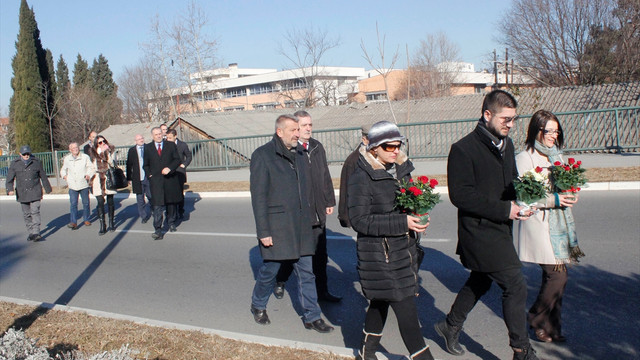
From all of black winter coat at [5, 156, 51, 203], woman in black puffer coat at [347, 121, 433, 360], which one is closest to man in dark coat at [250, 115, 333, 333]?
woman in black puffer coat at [347, 121, 433, 360]

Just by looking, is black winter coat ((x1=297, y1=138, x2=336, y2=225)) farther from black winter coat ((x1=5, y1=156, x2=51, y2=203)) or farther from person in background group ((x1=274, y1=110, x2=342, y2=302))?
black winter coat ((x1=5, y1=156, x2=51, y2=203))

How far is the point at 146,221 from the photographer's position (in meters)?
12.7

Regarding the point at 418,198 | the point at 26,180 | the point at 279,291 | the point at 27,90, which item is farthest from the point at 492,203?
the point at 27,90

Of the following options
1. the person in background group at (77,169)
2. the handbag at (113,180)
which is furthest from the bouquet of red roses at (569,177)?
the person in background group at (77,169)

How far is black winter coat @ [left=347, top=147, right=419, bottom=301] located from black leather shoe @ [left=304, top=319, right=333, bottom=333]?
5.07 ft

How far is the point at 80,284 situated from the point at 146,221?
5042 mm

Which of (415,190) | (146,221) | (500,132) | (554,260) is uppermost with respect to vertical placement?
(500,132)

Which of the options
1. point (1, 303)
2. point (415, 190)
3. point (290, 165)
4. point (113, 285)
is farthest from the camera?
point (113, 285)

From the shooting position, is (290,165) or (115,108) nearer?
(290,165)

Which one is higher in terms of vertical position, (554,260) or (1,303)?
(554,260)

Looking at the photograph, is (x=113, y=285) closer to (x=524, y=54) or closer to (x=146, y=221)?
(x=146, y=221)

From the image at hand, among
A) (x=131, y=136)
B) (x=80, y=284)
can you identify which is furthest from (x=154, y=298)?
(x=131, y=136)

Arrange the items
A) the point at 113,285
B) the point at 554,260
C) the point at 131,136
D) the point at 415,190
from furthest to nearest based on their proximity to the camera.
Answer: the point at 131,136 → the point at 113,285 → the point at 554,260 → the point at 415,190

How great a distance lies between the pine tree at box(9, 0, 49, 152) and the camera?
4106 cm
